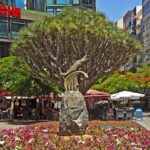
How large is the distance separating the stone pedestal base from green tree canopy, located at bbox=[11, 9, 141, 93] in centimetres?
1414

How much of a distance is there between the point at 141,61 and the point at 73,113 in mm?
82433

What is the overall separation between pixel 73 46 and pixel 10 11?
31.9m

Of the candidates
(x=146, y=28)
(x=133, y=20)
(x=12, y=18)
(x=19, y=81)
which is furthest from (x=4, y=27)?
(x=133, y=20)

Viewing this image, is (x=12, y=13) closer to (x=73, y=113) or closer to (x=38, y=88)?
(x=38, y=88)

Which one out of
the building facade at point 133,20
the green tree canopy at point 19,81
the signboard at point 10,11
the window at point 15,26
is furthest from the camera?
the building facade at point 133,20

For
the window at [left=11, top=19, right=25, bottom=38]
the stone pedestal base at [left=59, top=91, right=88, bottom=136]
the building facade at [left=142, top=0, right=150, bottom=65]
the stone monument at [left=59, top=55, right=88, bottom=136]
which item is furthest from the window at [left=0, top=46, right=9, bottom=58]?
the stone pedestal base at [left=59, top=91, right=88, bottom=136]

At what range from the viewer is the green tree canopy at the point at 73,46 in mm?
30641

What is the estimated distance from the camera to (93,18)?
32156 millimetres

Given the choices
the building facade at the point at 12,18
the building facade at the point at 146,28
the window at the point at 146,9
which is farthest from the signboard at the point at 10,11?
the window at the point at 146,9

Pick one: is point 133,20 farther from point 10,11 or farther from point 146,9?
point 10,11

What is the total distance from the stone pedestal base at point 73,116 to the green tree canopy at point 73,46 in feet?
46.4

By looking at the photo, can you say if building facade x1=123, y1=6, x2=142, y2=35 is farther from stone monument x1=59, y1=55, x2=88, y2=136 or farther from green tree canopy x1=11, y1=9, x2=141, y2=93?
stone monument x1=59, y1=55, x2=88, y2=136

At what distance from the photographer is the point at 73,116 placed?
1617 cm

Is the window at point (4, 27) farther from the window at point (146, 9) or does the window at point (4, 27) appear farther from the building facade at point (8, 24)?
the window at point (146, 9)
